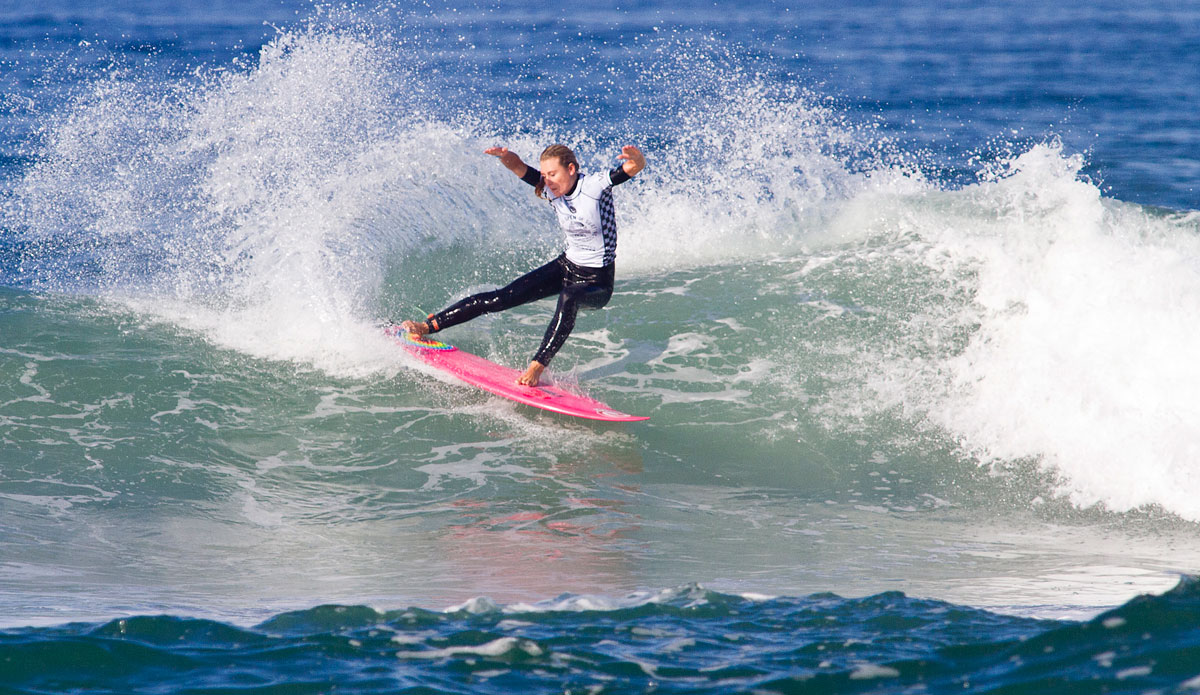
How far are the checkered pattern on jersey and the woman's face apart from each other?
0.78 feet

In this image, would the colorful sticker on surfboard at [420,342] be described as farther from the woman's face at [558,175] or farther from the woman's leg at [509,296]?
the woman's face at [558,175]

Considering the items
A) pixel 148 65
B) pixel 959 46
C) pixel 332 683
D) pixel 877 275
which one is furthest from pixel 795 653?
pixel 959 46

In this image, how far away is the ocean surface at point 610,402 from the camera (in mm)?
4078

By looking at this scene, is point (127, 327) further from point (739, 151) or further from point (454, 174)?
point (739, 151)

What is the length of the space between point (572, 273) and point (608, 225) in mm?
459

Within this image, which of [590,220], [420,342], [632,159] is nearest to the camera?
[632,159]

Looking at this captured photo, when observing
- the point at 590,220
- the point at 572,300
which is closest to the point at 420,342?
the point at 572,300

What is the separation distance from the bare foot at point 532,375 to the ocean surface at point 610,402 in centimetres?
23

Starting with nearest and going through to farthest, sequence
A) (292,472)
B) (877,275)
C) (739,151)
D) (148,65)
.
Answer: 1. (292,472)
2. (877,275)
3. (739,151)
4. (148,65)

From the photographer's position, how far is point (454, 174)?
11.4 m

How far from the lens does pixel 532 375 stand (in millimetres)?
7496

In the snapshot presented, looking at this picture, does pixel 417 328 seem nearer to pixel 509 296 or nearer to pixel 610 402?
pixel 509 296

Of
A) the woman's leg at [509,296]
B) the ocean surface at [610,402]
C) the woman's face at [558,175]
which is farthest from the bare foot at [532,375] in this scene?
the woman's face at [558,175]

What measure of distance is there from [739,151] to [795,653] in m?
10.0
